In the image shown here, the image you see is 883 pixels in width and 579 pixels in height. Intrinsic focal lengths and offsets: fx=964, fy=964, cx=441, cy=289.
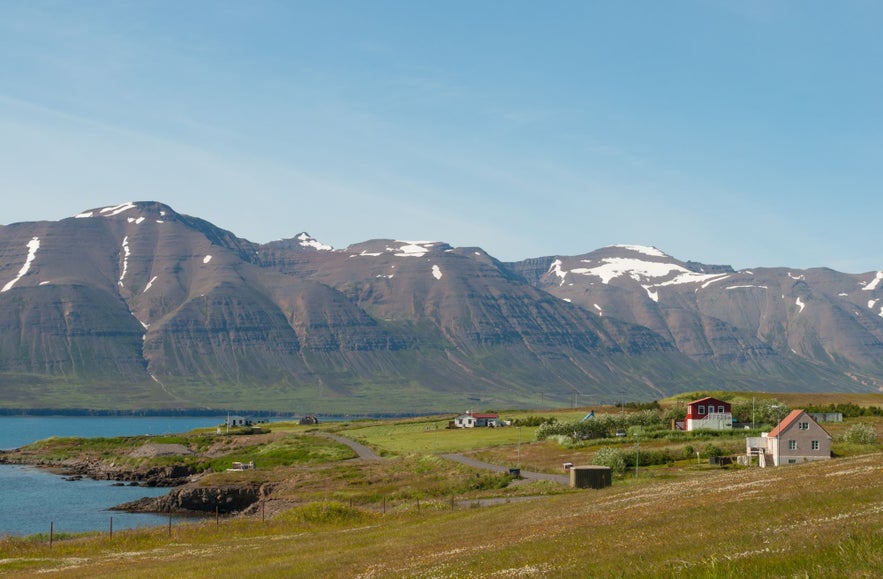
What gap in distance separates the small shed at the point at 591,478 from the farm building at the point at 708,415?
56.7 m

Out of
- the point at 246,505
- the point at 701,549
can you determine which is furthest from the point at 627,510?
the point at 246,505

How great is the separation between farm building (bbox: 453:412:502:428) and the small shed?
349ft

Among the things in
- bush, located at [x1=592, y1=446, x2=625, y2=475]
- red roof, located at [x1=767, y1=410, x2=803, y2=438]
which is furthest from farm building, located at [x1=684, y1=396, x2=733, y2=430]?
bush, located at [x1=592, y1=446, x2=625, y2=475]

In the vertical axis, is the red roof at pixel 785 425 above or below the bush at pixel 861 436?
above

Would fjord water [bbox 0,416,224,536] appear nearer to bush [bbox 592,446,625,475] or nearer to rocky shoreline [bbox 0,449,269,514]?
rocky shoreline [bbox 0,449,269,514]

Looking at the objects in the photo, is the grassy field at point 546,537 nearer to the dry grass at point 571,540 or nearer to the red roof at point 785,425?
the dry grass at point 571,540

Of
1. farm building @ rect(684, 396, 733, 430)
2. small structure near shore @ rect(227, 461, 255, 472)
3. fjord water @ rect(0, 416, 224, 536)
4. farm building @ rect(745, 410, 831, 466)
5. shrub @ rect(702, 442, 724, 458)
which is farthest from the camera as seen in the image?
small structure near shore @ rect(227, 461, 255, 472)

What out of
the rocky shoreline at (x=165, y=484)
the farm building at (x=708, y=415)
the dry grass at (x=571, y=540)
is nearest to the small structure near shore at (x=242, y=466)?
the rocky shoreline at (x=165, y=484)

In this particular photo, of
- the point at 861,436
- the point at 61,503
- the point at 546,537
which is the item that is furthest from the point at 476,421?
the point at 546,537

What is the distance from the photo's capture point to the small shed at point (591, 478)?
237 feet

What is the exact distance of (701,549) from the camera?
24.5m

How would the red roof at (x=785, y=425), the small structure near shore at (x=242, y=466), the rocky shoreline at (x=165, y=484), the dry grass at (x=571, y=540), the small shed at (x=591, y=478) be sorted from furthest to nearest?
the small structure near shore at (x=242, y=466) → the rocky shoreline at (x=165, y=484) → the red roof at (x=785, y=425) → the small shed at (x=591, y=478) → the dry grass at (x=571, y=540)

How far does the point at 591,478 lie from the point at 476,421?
11094 cm

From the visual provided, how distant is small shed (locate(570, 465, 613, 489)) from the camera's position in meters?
72.2
